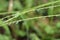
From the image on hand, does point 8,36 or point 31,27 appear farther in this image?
point 31,27

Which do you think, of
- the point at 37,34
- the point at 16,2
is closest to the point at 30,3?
the point at 16,2

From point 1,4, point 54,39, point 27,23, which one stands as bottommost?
point 54,39

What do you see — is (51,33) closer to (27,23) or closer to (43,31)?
(43,31)

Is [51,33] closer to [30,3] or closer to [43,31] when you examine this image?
[43,31]

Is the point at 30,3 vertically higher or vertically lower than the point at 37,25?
higher

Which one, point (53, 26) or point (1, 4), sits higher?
point (1, 4)

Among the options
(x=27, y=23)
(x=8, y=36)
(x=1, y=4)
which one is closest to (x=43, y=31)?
(x=27, y=23)

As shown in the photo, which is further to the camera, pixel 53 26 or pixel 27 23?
pixel 53 26

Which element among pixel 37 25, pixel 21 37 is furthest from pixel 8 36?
pixel 37 25

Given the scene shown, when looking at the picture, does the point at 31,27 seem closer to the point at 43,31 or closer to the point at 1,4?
the point at 43,31
